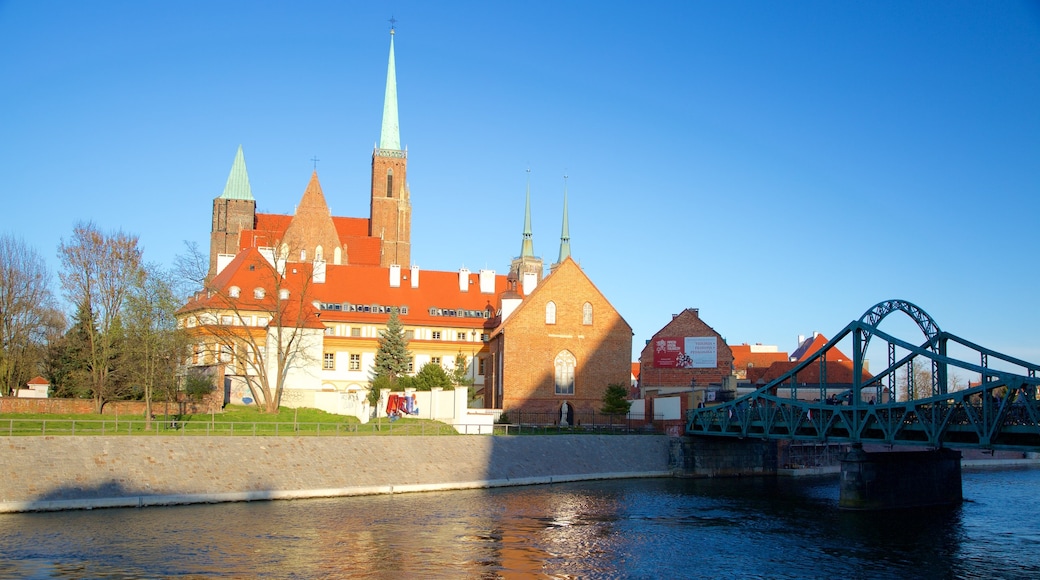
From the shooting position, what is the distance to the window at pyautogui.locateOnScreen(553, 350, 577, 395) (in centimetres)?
6331

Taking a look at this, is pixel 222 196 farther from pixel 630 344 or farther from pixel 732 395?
pixel 732 395

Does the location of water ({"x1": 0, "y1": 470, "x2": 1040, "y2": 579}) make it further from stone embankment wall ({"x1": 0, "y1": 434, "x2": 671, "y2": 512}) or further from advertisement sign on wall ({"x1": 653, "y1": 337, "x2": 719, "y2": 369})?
advertisement sign on wall ({"x1": 653, "y1": 337, "x2": 719, "y2": 369})

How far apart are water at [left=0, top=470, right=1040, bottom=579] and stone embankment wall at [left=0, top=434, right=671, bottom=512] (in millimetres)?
1198

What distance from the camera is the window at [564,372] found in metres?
63.3

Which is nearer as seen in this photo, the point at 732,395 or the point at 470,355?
the point at 732,395

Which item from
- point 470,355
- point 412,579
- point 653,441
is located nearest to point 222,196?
point 470,355

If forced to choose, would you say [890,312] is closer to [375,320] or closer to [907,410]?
[907,410]

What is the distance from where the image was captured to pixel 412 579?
23641mm

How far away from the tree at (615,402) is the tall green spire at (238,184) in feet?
191

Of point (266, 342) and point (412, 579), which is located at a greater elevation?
point (266, 342)

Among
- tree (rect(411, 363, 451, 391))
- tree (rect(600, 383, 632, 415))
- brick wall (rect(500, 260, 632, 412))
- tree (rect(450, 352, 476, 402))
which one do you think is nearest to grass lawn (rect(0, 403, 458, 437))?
tree (rect(411, 363, 451, 391))

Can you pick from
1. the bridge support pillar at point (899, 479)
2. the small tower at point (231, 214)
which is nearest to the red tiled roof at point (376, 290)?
the small tower at point (231, 214)

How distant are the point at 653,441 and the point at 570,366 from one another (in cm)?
1117

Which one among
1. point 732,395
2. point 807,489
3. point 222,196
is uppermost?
point 222,196
